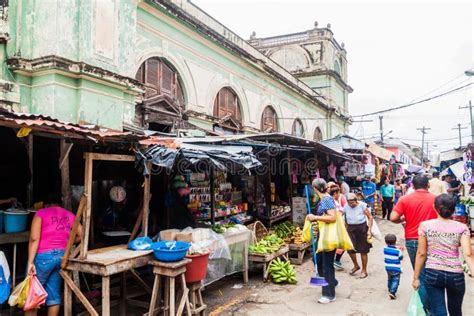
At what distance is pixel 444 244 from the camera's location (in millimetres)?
3928

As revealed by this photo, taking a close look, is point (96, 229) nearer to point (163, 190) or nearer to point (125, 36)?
point (163, 190)

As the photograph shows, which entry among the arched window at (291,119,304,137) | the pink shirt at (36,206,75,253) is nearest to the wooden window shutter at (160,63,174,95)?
the pink shirt at (36,206,75,253)

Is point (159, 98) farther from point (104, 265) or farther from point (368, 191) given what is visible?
point (368, 191)

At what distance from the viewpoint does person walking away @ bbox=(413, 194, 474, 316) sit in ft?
12.6

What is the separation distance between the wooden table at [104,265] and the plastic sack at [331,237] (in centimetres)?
257

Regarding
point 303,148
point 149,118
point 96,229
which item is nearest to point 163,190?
point 96,229

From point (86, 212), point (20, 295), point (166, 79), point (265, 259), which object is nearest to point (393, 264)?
point (265, 259)

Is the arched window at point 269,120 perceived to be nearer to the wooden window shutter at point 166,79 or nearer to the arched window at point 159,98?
the arched window at point 159,98

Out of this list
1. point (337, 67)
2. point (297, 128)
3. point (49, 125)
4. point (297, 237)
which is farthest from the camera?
point (337, 67)

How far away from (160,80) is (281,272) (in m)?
6.63

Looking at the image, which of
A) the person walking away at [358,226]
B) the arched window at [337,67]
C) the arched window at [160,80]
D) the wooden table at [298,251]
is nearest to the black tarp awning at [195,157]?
the person walking away at [358,226]

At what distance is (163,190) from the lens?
742cm

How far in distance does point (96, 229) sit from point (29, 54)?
3995mm

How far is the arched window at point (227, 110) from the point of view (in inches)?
545
